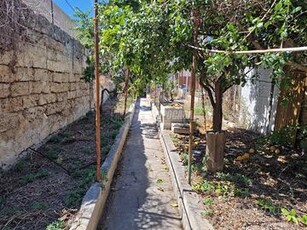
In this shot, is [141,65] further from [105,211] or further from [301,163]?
[301,163]

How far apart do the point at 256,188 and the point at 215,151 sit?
809 mm

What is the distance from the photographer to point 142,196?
4.15 meters

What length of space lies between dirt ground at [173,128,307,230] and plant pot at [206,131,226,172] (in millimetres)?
138

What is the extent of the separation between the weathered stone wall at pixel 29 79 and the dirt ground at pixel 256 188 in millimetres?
2762

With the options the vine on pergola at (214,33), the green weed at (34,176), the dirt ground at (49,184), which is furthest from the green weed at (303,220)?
the green weed at (34,176)

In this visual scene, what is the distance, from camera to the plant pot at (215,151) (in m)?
4.31

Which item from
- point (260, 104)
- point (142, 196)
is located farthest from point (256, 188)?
point (260, 104)

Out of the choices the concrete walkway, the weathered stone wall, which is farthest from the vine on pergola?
the concrete walkway

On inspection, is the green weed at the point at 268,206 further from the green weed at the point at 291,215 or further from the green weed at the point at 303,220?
the green weed at the point at 303,220

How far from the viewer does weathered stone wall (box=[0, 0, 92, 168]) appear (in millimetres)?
3834

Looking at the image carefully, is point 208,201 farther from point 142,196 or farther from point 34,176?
point 34,176

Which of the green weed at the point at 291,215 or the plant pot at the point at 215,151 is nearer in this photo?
the green weed at the point at 291,215

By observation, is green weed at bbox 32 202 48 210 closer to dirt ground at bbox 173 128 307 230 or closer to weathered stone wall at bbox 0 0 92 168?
weathered stone wall at bbox 0 0 92 168

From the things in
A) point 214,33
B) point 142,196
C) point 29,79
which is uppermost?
point 214,33
